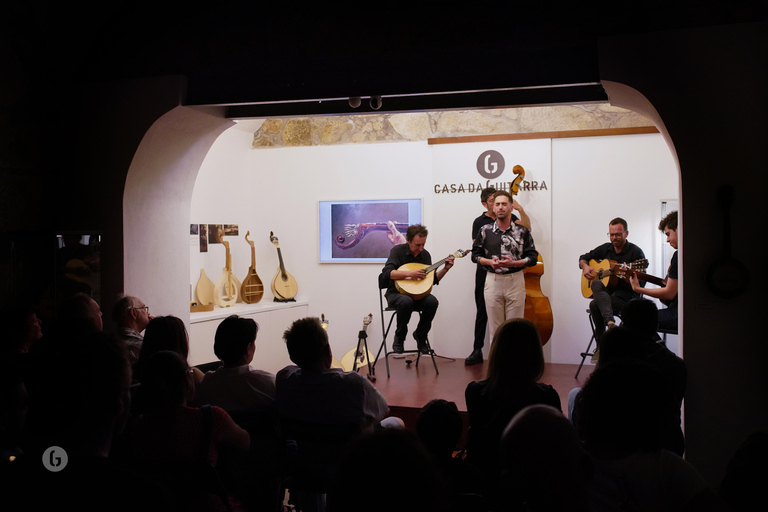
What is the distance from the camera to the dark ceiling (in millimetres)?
3314

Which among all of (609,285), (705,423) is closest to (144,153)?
(705,423)

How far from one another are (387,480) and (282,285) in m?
6.67

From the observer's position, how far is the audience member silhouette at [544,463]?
131cm

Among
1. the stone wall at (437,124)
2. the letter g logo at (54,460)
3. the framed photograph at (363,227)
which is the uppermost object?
the stone wall at (437,124)

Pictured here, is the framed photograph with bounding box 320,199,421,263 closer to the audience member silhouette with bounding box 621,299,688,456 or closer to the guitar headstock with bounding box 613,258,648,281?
the guitar headstock with bounding box 613,258,648,281

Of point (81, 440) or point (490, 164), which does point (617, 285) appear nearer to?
point (490, 164)

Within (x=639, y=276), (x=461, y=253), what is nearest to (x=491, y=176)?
(x=461, y=253)

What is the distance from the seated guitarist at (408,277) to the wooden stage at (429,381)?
275 mm

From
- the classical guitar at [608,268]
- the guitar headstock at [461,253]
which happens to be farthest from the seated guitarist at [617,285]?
Result: the guitar headstock at [461,253]

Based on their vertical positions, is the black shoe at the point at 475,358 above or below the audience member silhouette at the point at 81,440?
below

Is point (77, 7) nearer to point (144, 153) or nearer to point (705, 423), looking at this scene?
point (144, 153)

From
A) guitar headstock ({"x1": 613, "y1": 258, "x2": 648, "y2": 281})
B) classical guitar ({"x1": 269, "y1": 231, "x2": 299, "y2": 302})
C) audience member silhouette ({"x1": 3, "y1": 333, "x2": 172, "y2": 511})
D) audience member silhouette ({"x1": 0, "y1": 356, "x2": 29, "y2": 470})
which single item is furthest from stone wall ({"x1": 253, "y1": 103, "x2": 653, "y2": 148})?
audience member silhouette ({"x1": 3, "y1": 333, "x2": 172, "y2": 511})

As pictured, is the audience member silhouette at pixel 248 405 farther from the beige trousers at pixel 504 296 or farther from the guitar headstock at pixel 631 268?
the guitar headstock at pixel 631 268

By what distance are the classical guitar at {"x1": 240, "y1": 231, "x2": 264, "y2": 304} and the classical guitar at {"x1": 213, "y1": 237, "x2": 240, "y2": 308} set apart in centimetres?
10
